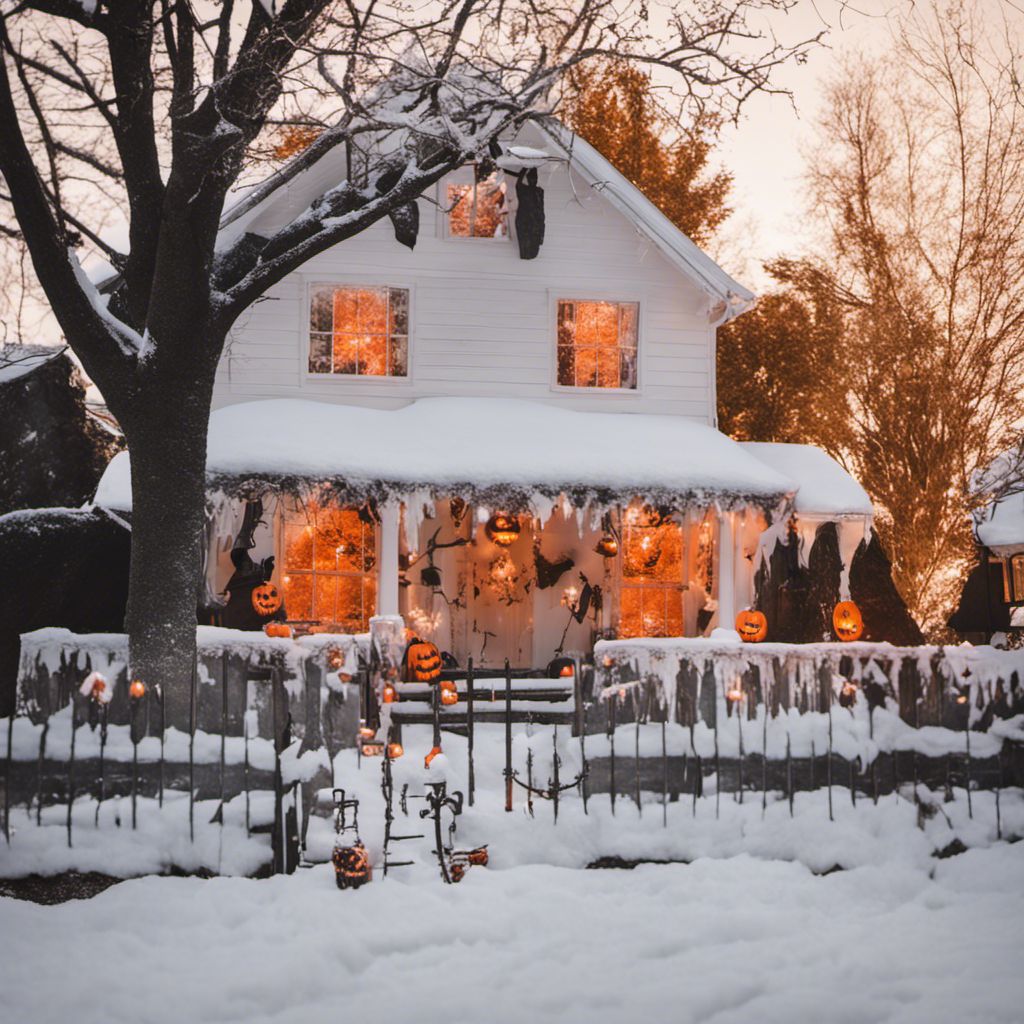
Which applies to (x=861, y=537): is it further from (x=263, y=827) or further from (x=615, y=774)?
(x=263, y=827)

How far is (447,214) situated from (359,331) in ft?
7.04

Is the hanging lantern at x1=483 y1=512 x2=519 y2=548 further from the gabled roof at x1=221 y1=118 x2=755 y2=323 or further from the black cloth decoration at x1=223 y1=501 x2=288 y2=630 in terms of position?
the gabled roof at x1=221 y1=118 x2=755 y2=323

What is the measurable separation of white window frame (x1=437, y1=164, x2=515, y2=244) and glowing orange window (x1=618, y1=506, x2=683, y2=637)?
4.48 m

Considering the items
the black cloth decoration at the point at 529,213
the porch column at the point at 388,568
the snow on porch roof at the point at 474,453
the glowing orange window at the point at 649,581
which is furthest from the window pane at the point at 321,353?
the glowing orange window at the point at 649,581

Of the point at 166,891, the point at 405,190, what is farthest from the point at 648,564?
the point at 166,891

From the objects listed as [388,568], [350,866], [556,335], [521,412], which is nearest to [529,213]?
[556,335]

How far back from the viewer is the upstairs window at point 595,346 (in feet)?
54.2

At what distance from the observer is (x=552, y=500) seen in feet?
45.4

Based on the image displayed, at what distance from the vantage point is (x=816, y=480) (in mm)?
15852

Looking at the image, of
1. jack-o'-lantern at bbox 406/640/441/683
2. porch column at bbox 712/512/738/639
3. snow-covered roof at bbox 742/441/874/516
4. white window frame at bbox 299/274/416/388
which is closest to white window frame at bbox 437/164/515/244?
white window frame at bbox 299/274/416/388

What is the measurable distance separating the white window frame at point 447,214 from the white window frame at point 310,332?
0.93 meters

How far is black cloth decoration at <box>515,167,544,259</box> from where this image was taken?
15984mm

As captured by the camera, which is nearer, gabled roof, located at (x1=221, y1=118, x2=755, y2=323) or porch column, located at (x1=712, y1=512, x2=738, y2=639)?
porch column, located at (x1=712, y1=512, x2=738, y2=639)

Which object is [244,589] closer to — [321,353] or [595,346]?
[321,353]
